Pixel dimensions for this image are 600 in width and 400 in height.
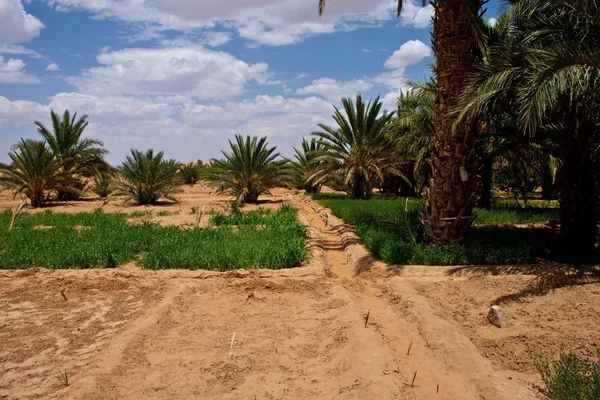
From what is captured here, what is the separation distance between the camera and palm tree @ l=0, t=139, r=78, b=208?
71.9 ft

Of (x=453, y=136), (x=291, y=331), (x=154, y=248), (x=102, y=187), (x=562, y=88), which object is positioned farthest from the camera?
(x=102, y=187)

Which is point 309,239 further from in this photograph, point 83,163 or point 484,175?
point 83,163

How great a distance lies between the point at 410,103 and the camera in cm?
1928

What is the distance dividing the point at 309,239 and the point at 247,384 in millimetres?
7119

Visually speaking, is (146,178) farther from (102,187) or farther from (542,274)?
(542,274)

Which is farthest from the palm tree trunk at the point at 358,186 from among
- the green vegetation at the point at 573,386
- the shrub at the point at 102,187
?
the green vegetation at the point at 573,386

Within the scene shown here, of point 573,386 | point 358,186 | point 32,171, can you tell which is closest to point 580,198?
point 573,386

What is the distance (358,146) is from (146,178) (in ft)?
32.7

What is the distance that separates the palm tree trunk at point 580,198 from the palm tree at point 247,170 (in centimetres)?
1558

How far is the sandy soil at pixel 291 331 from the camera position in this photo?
464cm

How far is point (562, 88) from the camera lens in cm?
645

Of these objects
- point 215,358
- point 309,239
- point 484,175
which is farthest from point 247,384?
point 484,175

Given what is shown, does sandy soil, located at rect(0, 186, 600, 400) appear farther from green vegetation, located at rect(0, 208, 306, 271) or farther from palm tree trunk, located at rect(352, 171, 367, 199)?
palm tree trunk, located at rect(352, 171, 367, 199)

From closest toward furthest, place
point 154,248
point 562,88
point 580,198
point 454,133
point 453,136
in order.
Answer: point 562,88, point 580,198, point 454,133, point 453,136, point 154,248
